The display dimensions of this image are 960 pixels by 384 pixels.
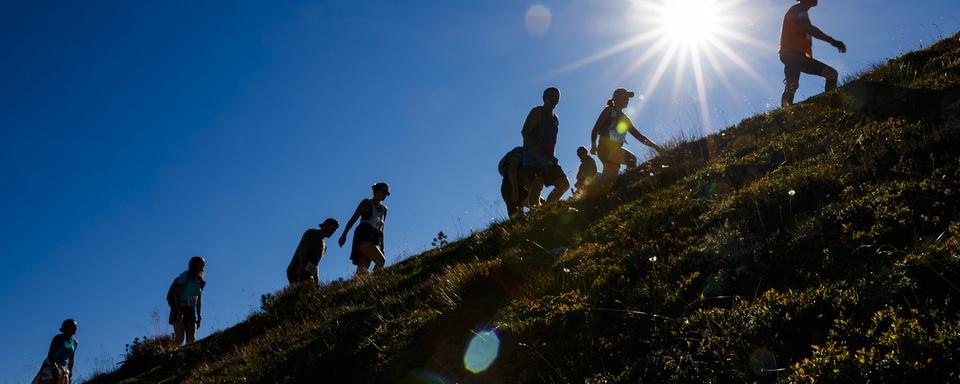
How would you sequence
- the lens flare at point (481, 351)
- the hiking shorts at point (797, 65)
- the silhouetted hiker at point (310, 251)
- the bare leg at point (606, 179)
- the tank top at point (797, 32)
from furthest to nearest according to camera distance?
1. the silhouetted hiker at point (310, 251)
2. the tank top at point (797, 32)
3. the hiking shorts at point (797, 65)
4. the bare leg at point (606, 179)
5. the lens flare at point (481, 351)

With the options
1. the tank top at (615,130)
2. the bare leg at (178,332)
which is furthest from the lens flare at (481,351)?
the bare leg at (178,332)

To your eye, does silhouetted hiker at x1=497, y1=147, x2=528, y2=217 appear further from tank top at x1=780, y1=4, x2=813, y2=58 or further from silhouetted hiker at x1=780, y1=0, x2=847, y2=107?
tank top at x1=780, y1=4, x2=813, y2=58

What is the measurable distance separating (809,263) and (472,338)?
281cm

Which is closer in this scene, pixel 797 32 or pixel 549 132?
pixel 549 132

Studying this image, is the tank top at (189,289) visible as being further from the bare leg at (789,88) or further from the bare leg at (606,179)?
the bare leg at (789,88)

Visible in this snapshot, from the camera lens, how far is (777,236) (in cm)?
522

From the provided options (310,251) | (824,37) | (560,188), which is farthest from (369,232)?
(824,37)

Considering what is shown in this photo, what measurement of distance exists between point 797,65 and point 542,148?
17.1ft

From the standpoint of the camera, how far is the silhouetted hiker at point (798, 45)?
41.3ft

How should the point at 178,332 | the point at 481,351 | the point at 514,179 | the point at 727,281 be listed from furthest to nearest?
the point at 514,179
the point at 178,332
the point at 481,351
the point at 727,281

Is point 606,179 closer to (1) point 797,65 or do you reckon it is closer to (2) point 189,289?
(1) point 797,65

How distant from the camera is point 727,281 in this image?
4918 millimetres

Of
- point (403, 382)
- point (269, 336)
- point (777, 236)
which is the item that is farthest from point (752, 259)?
point (269, 336)

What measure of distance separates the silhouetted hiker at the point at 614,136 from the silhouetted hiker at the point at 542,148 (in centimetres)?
73
